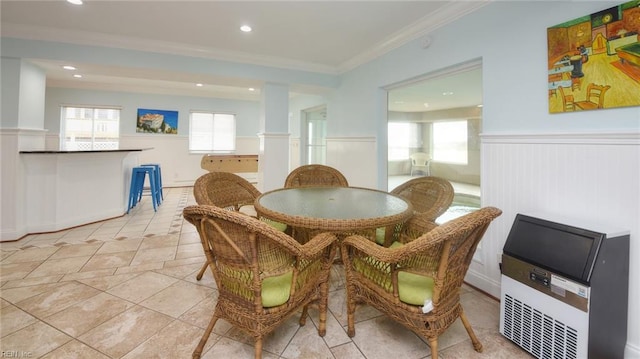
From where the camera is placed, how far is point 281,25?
3047 mm

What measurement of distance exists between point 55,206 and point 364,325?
163 inches

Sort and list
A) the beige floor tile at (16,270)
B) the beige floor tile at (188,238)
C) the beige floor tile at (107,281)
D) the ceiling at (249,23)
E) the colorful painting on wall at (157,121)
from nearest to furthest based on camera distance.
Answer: the beige floor tile at (107,281), the beige floor tile at (16,270), the ceiling at (249,23), the beige floor tile at (188,238), the colorful painting on wall at (157,121)

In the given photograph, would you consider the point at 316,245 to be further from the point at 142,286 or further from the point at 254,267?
the point at 142,286

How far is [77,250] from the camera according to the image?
304cm

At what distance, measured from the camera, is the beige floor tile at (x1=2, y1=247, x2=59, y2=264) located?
109 inches

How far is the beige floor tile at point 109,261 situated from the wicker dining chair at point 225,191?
0.91 m

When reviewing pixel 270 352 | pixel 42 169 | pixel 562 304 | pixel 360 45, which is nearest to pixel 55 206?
pixel 42 169

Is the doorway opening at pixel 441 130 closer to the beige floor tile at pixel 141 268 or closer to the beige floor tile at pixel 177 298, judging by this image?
the beige floor tile at pixel 177 298

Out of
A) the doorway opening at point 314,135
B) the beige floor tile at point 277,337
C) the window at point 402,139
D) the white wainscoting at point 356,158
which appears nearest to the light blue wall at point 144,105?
the doorway opening at point 314,135

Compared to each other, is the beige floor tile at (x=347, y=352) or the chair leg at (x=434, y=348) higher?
the chair leg at (x=434, y=348)

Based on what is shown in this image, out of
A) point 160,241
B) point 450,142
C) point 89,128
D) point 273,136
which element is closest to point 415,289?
point 450,142

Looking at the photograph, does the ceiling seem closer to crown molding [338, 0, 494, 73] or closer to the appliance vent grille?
crown molding [338, 0, 494, 73]

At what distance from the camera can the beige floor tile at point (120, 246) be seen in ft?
10.0

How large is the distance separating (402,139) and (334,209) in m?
2.19
